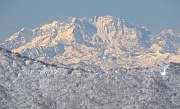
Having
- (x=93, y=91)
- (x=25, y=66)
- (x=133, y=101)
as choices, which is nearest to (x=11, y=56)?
(x=25, y=66)

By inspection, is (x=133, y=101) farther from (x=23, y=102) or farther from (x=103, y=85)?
(x=23, y=102)

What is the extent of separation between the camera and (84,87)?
38.3 meters

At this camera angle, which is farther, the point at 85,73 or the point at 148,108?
the point at 85,73

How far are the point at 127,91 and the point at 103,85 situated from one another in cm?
204

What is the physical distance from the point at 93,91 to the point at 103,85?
1048mm

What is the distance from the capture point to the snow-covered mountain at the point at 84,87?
37344 mm

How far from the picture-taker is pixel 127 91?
38.1 m

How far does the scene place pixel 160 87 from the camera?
37938 millimetres

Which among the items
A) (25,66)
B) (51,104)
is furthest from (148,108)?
(25,66)

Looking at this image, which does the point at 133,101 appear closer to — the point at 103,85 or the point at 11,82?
the point at 103,85

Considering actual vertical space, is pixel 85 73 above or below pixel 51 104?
above

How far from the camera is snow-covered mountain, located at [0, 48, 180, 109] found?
37.3m

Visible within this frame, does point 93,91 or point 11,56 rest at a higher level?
point 11,56

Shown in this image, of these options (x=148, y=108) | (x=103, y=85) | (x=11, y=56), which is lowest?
(x=148, y=108)
